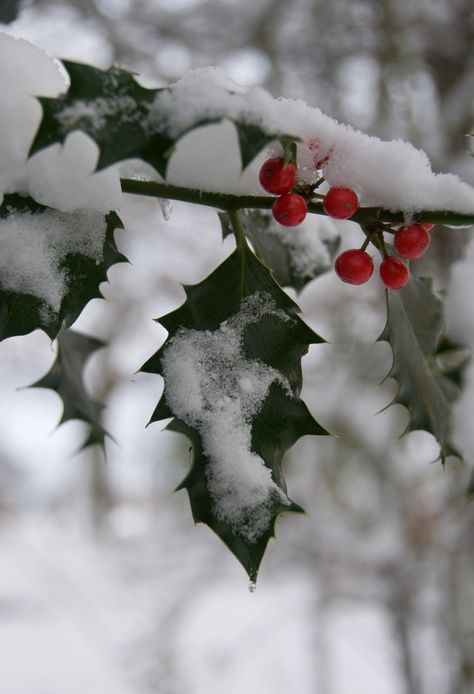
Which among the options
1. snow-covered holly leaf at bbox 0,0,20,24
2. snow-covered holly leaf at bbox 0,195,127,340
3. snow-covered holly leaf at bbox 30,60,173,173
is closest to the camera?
snow-covered holly leaf at bbox 30,60,173,173

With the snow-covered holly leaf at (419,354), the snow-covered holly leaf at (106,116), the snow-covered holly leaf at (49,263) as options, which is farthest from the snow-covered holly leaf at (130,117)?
the snow-covered holly leaf at (419,354)

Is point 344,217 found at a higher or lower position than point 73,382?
higher

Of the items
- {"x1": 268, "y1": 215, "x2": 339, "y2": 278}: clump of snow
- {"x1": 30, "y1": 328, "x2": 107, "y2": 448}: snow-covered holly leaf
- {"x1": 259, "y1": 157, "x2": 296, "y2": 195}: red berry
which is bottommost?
{"x1": 30, "y1": 328, "x2": 107, "y2": 448}: snow-covered holly leaf

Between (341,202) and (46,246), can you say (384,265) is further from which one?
(46,246)

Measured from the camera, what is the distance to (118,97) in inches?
11.5

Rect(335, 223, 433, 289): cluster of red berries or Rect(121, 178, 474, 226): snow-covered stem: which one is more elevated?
Rect(121, 178, 474, 226): snow-covered stem

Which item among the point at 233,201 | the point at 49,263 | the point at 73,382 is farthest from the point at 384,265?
the point at 73,382

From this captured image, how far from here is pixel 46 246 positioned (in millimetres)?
384

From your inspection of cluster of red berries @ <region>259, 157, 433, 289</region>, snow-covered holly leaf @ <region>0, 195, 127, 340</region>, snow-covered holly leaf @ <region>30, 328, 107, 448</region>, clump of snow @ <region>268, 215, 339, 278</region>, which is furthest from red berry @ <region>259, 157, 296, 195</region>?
snow-covered holly leaf @ <region>30, 328, 107, 448</region>

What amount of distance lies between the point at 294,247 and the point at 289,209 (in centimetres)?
24

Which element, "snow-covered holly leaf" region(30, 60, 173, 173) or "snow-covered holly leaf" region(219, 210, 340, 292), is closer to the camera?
"snow-covered holly leaf" region(30, 60, 173, 173)

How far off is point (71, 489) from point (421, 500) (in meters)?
5.54

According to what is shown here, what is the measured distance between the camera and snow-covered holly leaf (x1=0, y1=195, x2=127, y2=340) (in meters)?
0.38

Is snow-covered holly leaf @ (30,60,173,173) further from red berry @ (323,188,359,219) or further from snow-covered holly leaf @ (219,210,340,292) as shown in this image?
snow-covered holly leaf @ (219,210,340,292)
